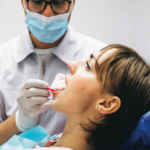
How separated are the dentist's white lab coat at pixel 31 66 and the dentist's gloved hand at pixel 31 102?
0.50ft

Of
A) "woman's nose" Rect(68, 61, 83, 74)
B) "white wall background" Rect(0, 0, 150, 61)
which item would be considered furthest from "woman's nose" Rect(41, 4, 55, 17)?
"white wall background" Rect(0, 0, 150, 61)

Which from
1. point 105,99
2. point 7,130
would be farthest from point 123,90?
point 7,130

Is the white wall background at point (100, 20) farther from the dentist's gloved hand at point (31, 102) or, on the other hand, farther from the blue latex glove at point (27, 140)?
the blue latex glove at point (27, 140)

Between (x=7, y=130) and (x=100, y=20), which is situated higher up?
(x=100, y=20)

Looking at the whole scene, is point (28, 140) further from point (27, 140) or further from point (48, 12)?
point (48, 12)

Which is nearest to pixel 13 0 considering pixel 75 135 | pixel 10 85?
pixel 10 85

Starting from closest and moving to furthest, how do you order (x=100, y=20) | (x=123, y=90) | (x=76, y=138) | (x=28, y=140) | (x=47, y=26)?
(x=123, y=90), (x=76, y=138), (x=28, y=140), (x=47, y=26), (x=100, y=20)

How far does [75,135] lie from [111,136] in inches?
7.2

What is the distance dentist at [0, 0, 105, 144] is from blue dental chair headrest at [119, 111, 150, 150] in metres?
0.52

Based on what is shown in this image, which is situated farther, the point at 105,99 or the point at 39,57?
the point at 39,57

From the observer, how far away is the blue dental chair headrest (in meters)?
0.89

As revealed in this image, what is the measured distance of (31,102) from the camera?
120cm

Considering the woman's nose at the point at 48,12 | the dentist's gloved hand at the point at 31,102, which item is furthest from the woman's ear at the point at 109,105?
the woman's nose at the point at 48,12

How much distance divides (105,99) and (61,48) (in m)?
0.67
